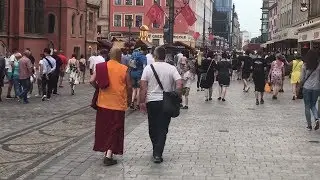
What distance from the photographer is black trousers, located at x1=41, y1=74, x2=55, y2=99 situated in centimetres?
1931

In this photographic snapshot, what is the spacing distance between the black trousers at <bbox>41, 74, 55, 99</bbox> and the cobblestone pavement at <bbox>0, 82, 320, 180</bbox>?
16.4ft

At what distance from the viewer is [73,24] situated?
45.8m

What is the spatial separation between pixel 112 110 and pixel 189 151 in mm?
1687

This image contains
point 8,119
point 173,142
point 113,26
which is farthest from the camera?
point 113,26

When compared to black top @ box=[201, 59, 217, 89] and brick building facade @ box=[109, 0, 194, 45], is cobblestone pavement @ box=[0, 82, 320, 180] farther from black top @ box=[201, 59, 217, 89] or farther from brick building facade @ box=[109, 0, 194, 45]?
brick building facade @ box=[109, 0, 194, 45]

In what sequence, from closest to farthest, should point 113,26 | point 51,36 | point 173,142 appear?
1. point 173,142
2. point 51,36
3. point 113,26

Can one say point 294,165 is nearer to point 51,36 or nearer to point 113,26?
point 51,36

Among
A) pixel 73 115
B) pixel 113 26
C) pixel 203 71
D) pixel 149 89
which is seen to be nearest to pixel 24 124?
pixel 73 115

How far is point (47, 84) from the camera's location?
64.7 ft

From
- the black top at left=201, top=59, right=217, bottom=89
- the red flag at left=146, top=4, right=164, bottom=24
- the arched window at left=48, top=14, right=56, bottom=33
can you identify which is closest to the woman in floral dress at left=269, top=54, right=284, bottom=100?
the black top at left=201, top=59, right=217, bottom=89

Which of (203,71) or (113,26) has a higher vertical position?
(113,26)

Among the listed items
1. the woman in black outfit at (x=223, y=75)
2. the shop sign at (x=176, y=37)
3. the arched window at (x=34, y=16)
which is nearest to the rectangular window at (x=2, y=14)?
the arched window at (x=34, y=16)

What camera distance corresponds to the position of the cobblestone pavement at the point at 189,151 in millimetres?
7648

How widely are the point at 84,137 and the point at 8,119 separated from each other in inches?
138
